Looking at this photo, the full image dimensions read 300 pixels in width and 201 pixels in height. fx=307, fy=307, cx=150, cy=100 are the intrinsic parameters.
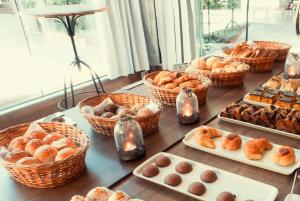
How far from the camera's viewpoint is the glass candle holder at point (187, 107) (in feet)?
3.55

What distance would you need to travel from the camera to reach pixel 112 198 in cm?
68

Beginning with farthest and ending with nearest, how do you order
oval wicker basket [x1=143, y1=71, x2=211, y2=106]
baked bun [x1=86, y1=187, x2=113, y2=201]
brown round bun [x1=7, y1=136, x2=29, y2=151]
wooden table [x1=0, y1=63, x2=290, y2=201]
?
oval wicker basket [x1=143, y1=71, x2=211, y2=106] < brown round bun [x1=7, y1=136, x2=29, y2=151] < wooden table [x1=0, y1=63, x2=290, y2=201] < baked bun [x1=86, y1=187, x2=113, y2=201]

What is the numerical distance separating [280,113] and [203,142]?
11.9 inches

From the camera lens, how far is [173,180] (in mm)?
797

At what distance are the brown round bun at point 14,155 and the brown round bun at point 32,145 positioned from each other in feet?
0.04

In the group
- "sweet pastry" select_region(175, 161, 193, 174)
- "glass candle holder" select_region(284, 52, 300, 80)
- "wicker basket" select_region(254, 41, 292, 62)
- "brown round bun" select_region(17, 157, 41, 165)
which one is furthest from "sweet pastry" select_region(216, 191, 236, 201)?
"wicker basket" select_region(254, 41, 292, 62)

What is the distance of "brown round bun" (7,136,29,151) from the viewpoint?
3.03 ft

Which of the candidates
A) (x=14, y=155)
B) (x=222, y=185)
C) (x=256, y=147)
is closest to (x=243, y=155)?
(x=256, y=147)

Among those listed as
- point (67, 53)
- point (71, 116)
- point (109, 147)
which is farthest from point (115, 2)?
point (109, 147)

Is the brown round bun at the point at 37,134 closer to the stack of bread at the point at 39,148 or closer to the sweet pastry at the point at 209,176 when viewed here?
the stack of bread at the point at 39,148

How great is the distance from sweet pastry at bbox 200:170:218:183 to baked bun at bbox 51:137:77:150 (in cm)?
38

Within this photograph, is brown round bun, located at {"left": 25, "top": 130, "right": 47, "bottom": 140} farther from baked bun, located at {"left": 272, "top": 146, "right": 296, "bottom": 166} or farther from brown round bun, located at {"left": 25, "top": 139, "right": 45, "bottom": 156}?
baked bun, located at {"left": 272, "top": 146, "right": 296, "bottom": 166}

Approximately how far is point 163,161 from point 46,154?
0.33 meters

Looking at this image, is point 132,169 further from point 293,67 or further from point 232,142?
point 293,67
